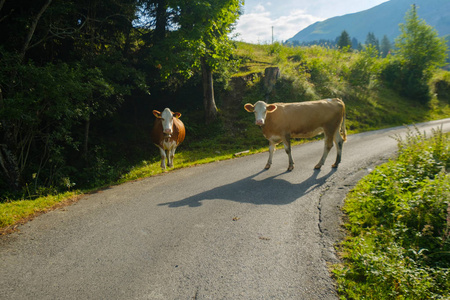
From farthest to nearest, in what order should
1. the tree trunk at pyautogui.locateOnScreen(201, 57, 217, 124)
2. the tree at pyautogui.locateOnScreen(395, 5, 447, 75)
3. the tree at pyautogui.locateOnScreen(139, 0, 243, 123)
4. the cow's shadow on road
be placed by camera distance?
the tree at pyautogui.locateOnScreen(395, 5, 447, 75)
the tree trunk at pyautogui.locateOnScreen(201, 57, 217, 124)
the tree at pyautogui.locateOnScreen(139, 0, 243, 123)
the cow's shadow on road

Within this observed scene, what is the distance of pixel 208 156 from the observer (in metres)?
12.9

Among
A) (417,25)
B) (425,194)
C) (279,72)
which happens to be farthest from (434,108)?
(425,194)

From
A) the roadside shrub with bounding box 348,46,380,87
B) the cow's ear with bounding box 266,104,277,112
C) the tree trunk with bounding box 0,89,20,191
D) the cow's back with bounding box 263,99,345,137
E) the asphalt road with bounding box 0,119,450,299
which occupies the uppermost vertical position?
the roadside shrub with bounding box 348,46,380,87

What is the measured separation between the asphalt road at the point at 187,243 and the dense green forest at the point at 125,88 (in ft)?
11.3

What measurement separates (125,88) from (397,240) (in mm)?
11157

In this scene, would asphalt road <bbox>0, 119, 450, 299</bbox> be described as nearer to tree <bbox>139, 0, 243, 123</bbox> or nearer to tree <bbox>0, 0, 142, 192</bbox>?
tree <bbox>0, 0, 142, 192</bbox>

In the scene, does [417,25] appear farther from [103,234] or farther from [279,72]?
[103,234]

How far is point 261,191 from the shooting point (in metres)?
7.08

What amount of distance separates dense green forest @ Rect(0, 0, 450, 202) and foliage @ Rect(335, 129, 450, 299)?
26.0ft

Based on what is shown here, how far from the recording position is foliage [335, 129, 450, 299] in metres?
3.36

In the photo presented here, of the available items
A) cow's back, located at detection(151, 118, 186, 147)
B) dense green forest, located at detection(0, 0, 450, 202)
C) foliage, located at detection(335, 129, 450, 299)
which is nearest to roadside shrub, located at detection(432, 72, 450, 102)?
dense green forest, located at detection(0, 0, 450, 202)

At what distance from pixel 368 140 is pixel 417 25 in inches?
957

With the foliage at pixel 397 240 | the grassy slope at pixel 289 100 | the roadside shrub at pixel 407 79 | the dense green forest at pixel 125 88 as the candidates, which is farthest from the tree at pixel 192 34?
the roadside shrub at pixel 407 79

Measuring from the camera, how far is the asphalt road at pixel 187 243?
3543 mm
